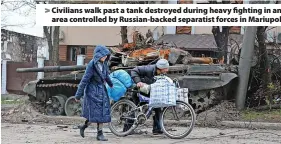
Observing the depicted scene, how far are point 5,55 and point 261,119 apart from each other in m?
21.2

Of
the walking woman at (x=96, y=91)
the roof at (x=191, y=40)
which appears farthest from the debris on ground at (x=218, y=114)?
the roof at (x=191, y=40)

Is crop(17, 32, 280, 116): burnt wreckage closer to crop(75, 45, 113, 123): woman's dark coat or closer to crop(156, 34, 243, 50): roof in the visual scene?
crop(75, 45, 113, 123): woman's dark coat

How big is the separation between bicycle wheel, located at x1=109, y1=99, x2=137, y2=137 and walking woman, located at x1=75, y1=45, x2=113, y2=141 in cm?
55

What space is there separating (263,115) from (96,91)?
17.2 ft

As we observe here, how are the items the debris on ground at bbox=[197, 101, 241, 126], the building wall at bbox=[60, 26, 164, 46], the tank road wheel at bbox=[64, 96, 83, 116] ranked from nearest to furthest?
the debris on ground at bbox=[197, 101, 241, 126], the tank road wheel at bbox=[64, 96, 83, 116], the building wall at bbox=[60, 26, 164, 46]

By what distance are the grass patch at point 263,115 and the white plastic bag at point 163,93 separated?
3549 millimetres

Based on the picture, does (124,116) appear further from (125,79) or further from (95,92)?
(95,92)

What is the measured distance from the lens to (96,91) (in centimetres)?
756

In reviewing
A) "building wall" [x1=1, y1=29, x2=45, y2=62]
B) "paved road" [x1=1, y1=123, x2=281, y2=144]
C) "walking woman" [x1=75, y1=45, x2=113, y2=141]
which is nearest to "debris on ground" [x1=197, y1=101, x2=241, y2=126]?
"paved road" [x1=1, y1=123, x2=281, y2=144]

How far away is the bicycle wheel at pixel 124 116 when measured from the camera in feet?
26.8

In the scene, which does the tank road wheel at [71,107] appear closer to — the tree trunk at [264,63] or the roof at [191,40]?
the tree trunk at [264,63]

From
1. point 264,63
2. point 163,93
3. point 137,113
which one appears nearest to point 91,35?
point 264,63

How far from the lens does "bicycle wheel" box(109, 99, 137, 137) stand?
8156 millimetres

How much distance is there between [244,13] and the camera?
12375 mm
